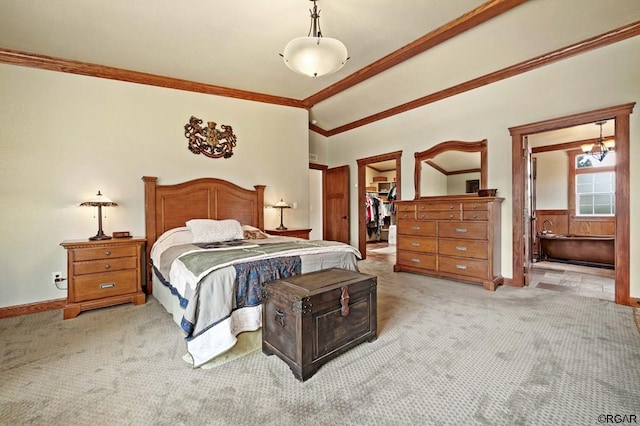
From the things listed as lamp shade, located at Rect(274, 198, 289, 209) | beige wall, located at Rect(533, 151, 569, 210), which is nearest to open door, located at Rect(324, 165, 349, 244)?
lamp shade, located at Rect(274, 198, 289, 209)

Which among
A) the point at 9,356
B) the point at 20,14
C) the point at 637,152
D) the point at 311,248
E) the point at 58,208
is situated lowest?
the point at 9,356

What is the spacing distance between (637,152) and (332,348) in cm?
380

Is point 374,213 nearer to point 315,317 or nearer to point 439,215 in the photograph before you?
point 439,215

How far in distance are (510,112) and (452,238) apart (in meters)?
1.91

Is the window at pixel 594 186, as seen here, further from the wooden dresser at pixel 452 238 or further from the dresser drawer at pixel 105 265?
the dresser drawer at pixel 105 265

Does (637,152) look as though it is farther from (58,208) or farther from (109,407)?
(58,208)

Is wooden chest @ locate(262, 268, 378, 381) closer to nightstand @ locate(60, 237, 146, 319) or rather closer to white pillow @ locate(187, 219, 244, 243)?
white pillow @ locate(187, 219, 244, 243)

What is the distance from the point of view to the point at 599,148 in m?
5.49

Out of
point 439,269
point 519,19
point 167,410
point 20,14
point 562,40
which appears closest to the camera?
point 167,410

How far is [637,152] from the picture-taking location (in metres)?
3.04

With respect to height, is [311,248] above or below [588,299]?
above

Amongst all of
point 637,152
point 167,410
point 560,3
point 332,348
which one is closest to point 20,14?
point 167,410

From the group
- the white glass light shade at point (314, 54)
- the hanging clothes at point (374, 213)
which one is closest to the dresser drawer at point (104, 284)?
the white glass light shade at point (314, 54)

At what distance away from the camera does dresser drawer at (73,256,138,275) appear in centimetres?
300
